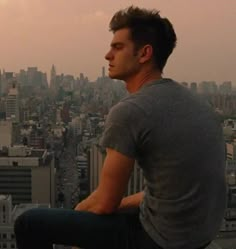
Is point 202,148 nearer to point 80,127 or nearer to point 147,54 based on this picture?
point 147,54

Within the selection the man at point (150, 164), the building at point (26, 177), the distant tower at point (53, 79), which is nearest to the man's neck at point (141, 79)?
the man at point (150, 164)

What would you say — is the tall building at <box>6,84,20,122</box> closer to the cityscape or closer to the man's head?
the cityscape

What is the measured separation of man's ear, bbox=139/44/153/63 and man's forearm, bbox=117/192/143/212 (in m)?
0.19

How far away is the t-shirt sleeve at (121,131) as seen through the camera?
56 centimetres

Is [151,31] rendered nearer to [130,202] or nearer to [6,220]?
[130,202]

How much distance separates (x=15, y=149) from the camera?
25.3 feet

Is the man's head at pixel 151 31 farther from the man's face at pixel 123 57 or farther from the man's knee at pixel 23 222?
the man's knee at pixel 23 222

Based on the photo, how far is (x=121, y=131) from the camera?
22.1 inches

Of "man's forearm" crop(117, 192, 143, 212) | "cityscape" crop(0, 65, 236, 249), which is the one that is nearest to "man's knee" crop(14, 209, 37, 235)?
"man's forearm" crop(117, 192, 143, 212)

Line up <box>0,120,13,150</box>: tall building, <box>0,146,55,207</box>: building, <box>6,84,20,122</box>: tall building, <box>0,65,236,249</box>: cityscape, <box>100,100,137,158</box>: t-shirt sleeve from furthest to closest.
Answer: <box>6,84,20,122</box>: tall building, <box>0,120,13,150</box>: tall building, <box>0,146,55,207</box>: building, <box>0,65,236,249</box>: cityscape, <box>100,100,137,158</box>: t-shirt sleeve

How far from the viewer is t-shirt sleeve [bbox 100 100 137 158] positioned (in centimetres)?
56

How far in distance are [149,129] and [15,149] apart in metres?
7.36

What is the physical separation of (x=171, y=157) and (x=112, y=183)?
76mm

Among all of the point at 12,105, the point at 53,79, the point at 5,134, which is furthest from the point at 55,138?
the point at 53,79
